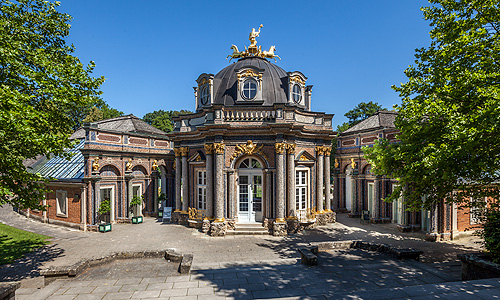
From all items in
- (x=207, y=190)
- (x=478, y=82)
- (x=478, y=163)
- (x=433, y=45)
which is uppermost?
(x=433, y=45)

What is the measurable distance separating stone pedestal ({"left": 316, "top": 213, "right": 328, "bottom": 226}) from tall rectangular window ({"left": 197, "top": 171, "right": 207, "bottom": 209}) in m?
8.72

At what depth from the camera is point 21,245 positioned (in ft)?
50.0

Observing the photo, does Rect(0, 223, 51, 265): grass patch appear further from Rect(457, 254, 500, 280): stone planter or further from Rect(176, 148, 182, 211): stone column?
Rect(457, 254, 500, 280): stone planter

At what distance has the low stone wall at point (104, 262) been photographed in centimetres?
952

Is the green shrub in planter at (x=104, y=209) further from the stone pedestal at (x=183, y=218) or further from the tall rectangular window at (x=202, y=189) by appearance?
the tall rectangular window at (x=202, y=189)

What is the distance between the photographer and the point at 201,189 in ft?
64.1

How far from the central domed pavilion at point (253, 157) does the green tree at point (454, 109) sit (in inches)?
271

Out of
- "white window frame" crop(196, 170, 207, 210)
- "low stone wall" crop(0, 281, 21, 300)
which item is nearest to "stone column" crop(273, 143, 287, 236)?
"white window frame" crop(196, 170, 207, 210)

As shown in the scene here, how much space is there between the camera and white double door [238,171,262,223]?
1783 centimetres

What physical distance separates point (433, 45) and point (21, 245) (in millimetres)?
24810

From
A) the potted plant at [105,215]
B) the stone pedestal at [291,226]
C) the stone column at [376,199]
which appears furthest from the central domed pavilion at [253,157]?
the potted plant at [105,215]

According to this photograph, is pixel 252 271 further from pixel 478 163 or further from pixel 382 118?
pixel 382 118

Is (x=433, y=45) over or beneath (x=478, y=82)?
over

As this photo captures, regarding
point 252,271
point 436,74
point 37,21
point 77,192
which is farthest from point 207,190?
point 436,74
